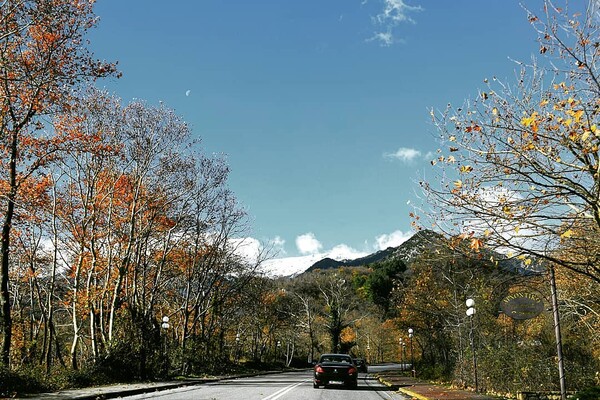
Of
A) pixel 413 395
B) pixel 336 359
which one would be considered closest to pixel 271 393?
pixel 413 395

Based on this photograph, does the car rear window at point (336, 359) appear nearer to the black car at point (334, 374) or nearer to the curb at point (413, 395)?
the black car at point (334, 374)

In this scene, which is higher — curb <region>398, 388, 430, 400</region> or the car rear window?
the car rear window

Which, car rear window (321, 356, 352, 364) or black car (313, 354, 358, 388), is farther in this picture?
car rear window (321, 356, 352, 364)

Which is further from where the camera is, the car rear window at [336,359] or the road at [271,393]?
the car rear window at [336,359]

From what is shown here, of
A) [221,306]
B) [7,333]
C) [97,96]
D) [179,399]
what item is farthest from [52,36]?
[221,306]

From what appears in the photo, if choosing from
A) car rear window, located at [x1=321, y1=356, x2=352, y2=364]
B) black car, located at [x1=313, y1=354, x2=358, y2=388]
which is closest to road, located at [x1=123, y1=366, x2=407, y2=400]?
black car, located at [x1=313, y1=354, x2=358, y2=388]

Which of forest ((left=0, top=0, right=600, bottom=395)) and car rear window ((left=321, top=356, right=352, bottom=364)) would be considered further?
car rear window ((left=321, top=356, right=352, bottom=364))

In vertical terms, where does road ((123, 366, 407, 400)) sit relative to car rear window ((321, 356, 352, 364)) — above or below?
below

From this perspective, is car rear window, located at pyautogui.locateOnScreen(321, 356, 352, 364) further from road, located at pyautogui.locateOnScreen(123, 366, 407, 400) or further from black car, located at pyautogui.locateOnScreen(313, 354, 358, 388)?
road, located at pyautogui.locateOnScreen(123, 366, 407, 400)

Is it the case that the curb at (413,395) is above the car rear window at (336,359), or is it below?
below

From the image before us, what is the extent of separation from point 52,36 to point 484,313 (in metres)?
25.3

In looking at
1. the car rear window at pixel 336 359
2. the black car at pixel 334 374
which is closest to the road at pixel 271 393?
the black car at pixel 334 374

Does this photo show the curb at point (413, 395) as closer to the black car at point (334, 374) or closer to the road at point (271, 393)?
the road at point (271, 393)

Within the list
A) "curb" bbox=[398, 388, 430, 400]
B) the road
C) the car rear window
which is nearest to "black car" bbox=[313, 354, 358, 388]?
the road
